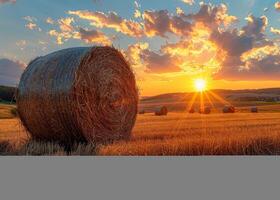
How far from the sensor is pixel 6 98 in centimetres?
3253

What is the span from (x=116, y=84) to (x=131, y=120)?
3.33ft

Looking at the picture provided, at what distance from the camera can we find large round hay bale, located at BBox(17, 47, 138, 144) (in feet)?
28.7

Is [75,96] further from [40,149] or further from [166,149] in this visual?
[166,149]

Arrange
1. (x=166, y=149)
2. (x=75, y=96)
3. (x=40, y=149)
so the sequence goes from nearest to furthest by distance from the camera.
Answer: (x=166, y=149) < (x=40, y=149) < (x=75, y=96)

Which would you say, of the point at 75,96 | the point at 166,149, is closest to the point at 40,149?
the point at 75,96

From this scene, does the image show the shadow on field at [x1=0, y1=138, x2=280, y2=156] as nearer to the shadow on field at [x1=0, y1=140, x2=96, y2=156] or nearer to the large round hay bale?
the shadow on field at [x1=0, y1=140, x2=96, y2=156]

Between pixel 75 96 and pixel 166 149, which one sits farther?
pixel 75 96

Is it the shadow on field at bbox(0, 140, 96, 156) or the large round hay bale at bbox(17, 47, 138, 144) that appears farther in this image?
the large round hay bale at bbox(17, 47, 138, 144)

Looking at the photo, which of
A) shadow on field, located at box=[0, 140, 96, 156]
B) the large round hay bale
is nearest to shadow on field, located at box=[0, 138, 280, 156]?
shadow on field, located at box=[0, 140, 96, 156]

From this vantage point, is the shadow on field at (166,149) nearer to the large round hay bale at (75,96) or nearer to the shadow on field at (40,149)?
the shadow on field at (40,149)

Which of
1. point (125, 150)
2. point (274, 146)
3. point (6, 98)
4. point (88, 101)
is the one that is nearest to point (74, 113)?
point (88, 101)

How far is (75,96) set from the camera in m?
8.73

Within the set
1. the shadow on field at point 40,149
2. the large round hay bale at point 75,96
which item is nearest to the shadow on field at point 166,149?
the shadow on field at point 40,149

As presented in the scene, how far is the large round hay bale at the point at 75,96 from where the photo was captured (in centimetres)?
875
